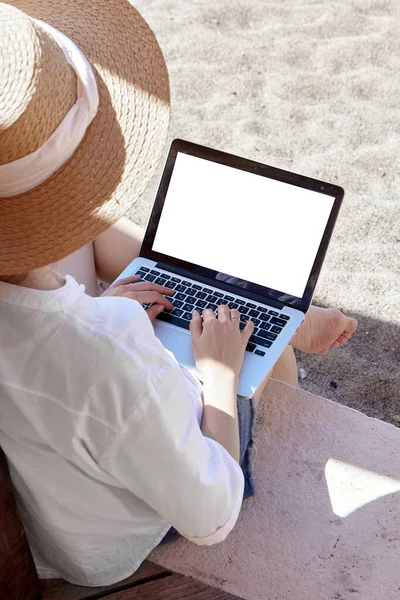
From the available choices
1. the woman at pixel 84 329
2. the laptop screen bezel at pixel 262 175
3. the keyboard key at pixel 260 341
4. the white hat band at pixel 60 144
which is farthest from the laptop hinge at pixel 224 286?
the white hat band at pixel 60 144

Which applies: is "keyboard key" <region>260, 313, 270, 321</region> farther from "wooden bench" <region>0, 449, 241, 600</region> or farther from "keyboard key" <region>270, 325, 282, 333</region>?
"wooden bench" <region>0, 449, 241, 600</region>

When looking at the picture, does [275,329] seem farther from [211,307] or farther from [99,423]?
[99,423]

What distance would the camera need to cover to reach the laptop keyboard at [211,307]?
169 centimetres

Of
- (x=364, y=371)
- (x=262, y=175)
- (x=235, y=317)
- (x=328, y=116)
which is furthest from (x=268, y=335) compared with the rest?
(x=328, y=116)

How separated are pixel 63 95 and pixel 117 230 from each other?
0.82 meters

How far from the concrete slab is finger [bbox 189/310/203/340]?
0.31 meters

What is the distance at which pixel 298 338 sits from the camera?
192cm

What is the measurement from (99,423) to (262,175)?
901mm

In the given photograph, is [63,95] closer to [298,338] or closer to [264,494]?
[264,494]

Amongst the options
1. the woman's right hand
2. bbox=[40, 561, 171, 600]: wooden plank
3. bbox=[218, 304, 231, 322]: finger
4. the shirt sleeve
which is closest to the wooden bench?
bbox=[40, 561, 171, 600]: wooden plank

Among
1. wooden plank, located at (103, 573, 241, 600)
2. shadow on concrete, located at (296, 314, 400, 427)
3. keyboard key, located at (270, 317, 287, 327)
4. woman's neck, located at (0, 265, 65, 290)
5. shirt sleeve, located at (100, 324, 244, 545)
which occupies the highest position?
woman's neck, located at (0, 265, 65, 290)

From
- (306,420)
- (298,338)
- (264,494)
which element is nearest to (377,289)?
(298,338)

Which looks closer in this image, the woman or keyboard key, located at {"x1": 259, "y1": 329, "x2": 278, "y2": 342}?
the woman

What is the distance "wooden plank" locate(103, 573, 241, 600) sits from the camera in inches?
53.6
